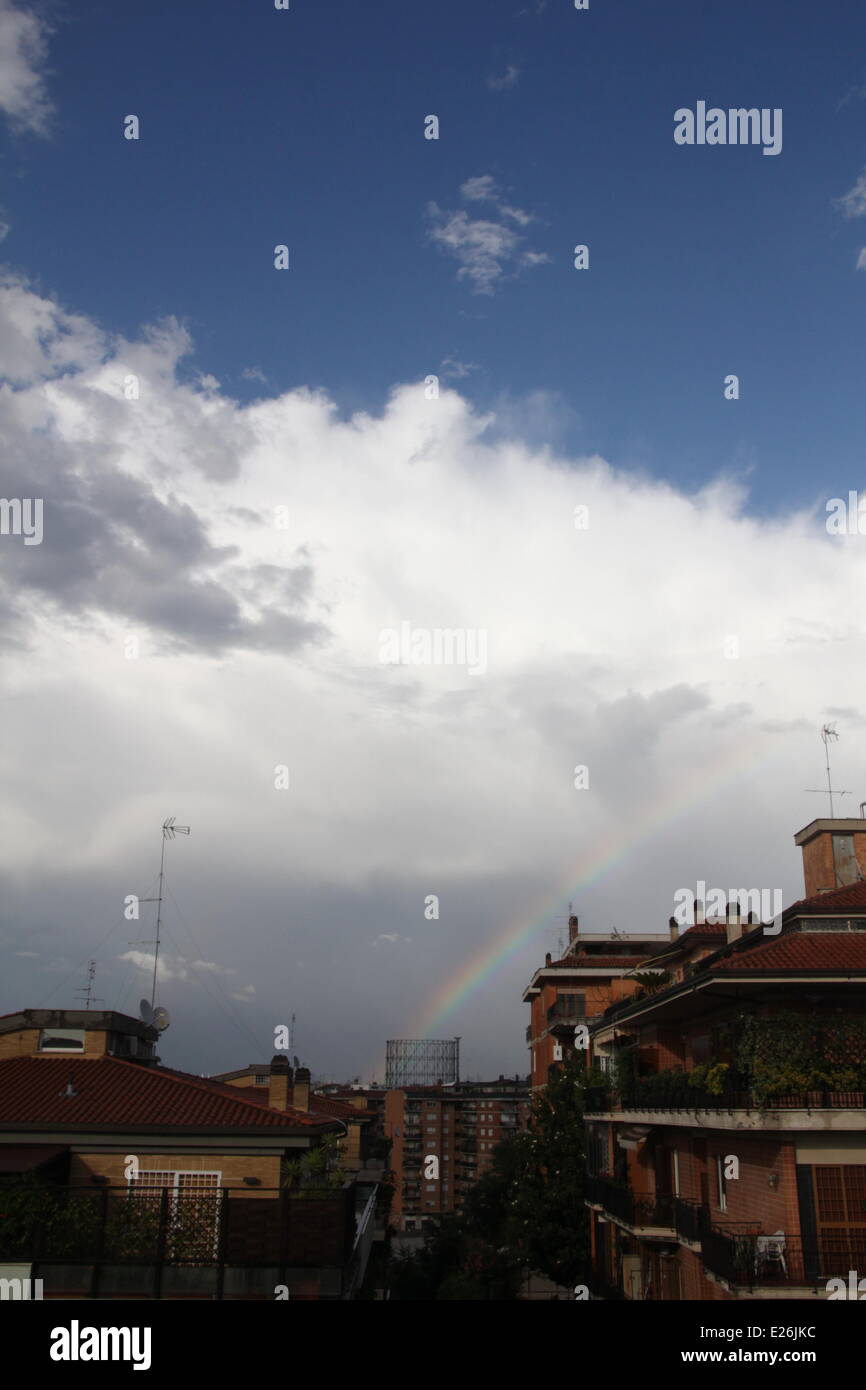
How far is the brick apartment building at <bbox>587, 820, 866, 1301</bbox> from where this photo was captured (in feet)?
64.3

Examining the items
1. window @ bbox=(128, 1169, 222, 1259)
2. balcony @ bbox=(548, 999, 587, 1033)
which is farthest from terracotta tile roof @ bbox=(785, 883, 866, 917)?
balcony @ bbox=(548, 999, 587, 1033)

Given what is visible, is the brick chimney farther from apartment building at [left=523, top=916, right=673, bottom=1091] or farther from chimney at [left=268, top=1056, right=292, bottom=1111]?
apartment building at [left=523, top=916, right=673, bottom=1091]

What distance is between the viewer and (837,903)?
24.3 metres

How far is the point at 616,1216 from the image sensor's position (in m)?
33.5

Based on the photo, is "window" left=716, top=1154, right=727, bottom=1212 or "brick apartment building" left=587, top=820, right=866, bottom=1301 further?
"window" left=716, top=1154, right=727, bottom=1212

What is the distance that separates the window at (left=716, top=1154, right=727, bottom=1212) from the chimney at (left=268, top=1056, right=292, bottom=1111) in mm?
20848

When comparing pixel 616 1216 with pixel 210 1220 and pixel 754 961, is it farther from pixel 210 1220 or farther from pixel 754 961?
pixel 210 1220

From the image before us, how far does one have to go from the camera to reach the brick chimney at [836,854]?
34312 mm

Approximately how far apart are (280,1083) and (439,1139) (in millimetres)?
120871

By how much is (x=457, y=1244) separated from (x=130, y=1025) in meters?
50.2

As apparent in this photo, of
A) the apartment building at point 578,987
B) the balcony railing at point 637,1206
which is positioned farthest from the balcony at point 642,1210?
the apartment building at point 578,987

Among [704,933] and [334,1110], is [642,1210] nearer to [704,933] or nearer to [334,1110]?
[704,933]

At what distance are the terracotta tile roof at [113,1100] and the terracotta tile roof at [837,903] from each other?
43.4 ft

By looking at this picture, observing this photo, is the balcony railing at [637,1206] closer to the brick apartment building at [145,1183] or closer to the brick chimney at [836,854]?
the brick apartment building at [145,1183]
